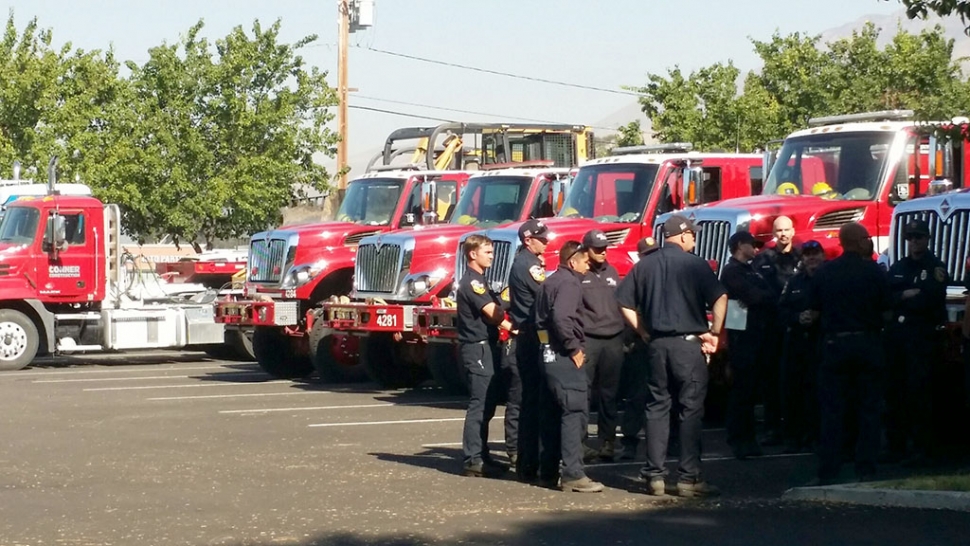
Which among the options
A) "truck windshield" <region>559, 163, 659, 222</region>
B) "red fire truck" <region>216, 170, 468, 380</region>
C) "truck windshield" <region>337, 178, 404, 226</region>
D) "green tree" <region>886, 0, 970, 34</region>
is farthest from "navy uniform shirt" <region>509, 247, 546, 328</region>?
"truck windshield" <region>337, 178, 404, 226</region>

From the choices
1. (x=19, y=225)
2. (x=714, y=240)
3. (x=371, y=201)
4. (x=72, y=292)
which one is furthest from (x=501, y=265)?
(x=19, y=225)

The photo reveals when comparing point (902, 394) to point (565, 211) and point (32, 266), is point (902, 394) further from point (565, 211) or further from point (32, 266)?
point (32, 266)

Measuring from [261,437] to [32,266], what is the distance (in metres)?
10.6

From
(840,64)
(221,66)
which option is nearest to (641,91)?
(840,64)

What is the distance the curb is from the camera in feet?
32.0

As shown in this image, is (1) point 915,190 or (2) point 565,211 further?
(2) point 565,211

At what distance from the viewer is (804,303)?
1223 centimetres

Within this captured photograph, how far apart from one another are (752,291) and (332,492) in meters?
3.88

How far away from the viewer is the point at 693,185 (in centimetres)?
1689

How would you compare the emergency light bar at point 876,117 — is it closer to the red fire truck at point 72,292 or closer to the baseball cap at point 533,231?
the baseball cap at point 533,231

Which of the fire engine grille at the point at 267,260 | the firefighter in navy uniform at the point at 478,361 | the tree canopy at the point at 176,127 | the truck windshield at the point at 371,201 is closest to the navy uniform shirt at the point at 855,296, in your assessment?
the firefighter in navy uniform at the point at 478,361

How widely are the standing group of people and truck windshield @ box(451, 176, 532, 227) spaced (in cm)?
638

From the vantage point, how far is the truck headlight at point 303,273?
20.6m

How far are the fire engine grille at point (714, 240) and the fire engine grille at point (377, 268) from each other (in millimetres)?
4736
